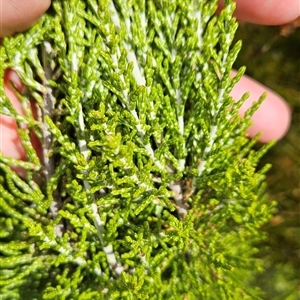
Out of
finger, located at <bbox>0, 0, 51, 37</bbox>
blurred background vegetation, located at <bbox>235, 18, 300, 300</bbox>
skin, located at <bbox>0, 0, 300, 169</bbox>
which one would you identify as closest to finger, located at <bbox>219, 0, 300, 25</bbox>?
skin, located at <bbox>0, 0, 300, 169</bbox>

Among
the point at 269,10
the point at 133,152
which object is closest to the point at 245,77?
the point at 269,10

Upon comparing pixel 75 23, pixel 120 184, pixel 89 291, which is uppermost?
pixel 75 23

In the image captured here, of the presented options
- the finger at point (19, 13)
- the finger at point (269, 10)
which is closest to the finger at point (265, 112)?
the finger at point (269, 10)

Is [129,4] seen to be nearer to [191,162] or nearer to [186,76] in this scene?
[186,76]

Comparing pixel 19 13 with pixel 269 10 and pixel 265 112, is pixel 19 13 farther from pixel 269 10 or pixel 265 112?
pixel 265 112

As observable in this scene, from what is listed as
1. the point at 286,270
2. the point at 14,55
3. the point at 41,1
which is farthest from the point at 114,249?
the point at 286,270
